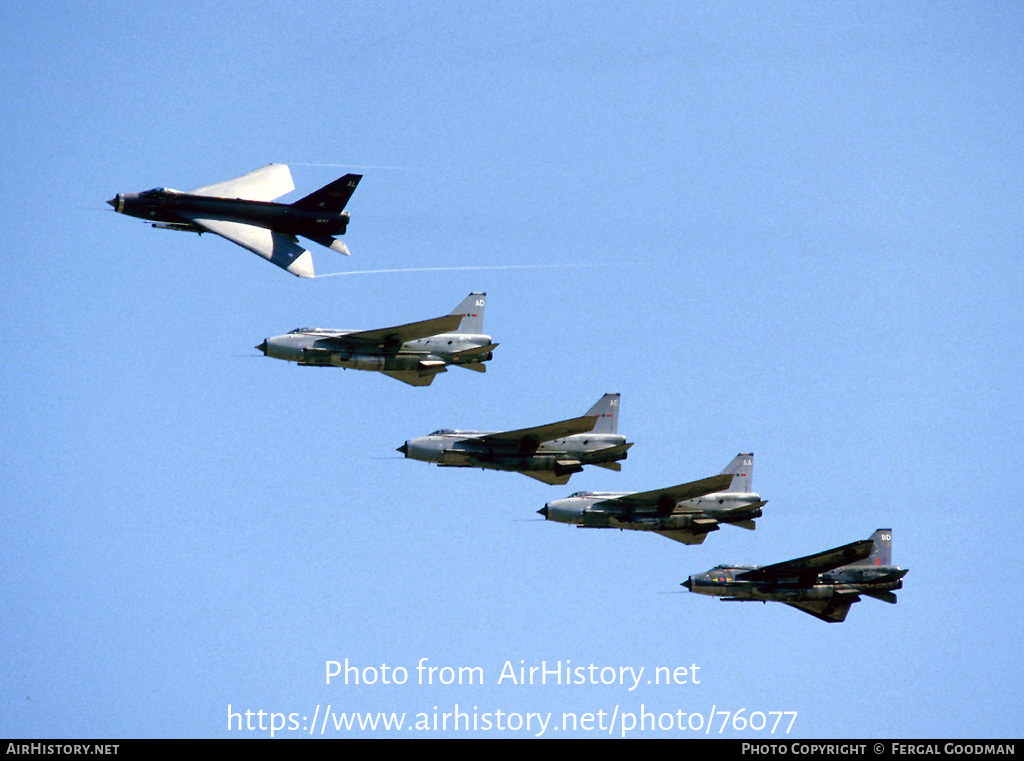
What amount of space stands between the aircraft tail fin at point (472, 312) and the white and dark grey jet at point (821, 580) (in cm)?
1775

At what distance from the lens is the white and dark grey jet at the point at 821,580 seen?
84375 mm

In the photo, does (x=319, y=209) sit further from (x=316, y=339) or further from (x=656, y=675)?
(x=656, y=675)

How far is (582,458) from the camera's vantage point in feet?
261

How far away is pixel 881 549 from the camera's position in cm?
8850

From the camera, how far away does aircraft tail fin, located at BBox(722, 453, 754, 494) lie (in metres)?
85.2

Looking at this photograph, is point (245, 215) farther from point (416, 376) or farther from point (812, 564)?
point (812, 564)

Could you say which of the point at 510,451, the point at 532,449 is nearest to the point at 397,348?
the point at 510,451

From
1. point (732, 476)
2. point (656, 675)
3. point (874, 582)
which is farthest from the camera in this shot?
point (874, 582)

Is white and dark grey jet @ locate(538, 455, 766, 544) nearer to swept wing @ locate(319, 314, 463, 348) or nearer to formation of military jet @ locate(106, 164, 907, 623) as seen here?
formation of military jet @ locate(106, 164, 907, 623)

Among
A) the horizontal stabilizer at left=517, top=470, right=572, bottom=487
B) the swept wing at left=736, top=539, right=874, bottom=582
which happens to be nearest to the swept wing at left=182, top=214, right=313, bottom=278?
the horizontal stabilizer at left=517, top=470, right=572, bottom=487

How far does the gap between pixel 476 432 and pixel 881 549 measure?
2505 cm

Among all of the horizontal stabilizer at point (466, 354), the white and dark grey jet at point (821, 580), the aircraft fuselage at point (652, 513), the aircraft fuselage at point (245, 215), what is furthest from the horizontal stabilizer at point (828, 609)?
the aircraft fuselage at point (245, 215)
